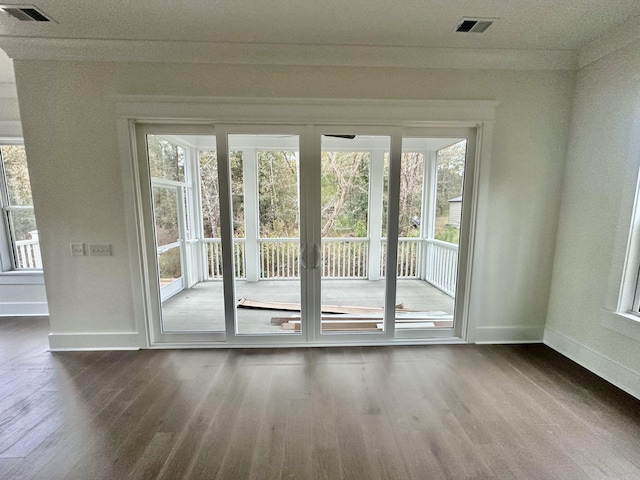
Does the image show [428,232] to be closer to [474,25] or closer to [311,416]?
[474,25]

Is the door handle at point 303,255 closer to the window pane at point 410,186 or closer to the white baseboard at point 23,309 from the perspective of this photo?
the window pane at point 410,186

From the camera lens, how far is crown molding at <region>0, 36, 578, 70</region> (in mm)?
2295

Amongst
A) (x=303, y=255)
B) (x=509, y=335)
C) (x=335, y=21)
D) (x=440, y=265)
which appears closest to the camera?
(x=335, y=21)

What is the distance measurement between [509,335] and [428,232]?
253 cm

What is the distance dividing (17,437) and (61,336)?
1233 millimetres

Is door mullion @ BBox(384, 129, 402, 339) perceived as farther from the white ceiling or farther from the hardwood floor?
the white ceiling

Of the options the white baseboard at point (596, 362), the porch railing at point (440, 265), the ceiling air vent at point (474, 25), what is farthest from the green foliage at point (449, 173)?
the white baseboard at point (596, 362)

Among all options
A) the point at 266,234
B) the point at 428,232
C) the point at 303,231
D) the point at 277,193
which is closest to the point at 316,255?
the point at 303,231

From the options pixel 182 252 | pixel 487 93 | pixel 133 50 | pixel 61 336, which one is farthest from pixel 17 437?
pixel 487 93

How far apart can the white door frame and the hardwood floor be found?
3.14 ft

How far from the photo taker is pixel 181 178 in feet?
12.5

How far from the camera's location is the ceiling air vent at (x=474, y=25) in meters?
2.01

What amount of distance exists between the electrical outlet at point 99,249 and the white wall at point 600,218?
14.6 feet

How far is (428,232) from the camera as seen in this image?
5129 mm
